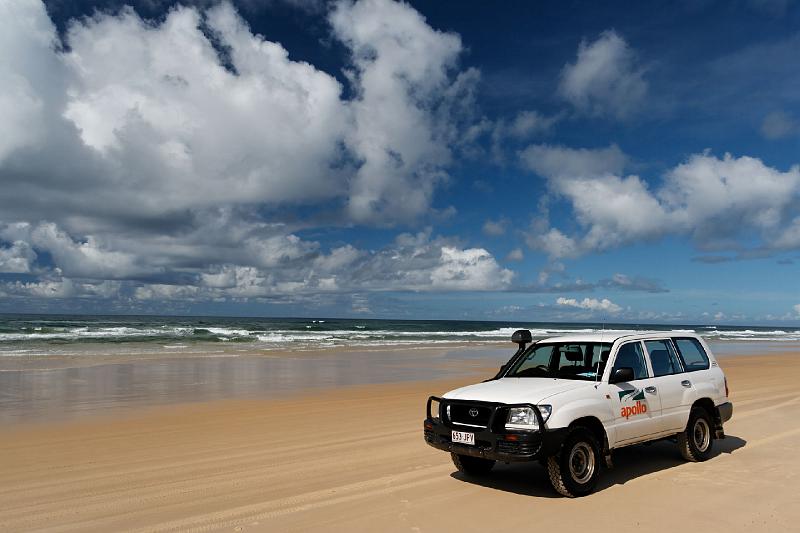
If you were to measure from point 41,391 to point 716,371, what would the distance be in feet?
50.9

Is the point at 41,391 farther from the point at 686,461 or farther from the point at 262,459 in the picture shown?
the point at 686,461

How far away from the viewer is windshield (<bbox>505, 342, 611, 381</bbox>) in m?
7.00

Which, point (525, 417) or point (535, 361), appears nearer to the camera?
point (525, 417)

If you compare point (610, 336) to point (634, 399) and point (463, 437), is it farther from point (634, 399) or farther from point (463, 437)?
point (463, 437)

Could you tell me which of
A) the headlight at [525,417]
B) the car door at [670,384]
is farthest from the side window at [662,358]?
the headlight at [525,417]

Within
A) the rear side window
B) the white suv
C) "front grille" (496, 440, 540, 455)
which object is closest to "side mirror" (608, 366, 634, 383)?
the white suv

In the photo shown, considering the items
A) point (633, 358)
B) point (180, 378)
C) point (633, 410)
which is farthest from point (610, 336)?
point (180, 378)

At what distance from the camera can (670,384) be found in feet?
24.5

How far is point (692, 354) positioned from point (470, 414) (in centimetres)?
367

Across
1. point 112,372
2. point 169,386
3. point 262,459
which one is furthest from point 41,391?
point 262,459

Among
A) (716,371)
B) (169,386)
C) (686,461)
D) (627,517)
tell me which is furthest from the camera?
(169,386)

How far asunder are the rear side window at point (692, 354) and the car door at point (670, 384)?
0.45ft

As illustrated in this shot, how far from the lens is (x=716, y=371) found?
833 cm

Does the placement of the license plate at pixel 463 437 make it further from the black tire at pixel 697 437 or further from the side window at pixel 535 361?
the black tire at pixel 697 437
